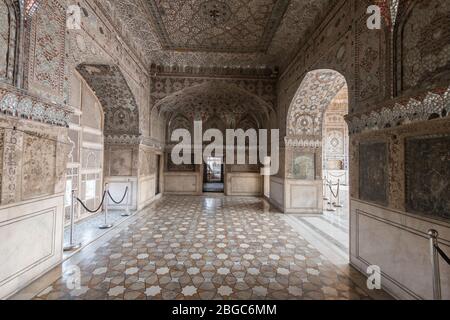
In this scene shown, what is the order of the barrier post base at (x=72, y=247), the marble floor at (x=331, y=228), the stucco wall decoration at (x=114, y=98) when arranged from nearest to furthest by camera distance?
the barrier post base at (x=72, y=247) → the marble floor at (x=331, y=228) → the stucco wall decoration at (x=114, y=98)

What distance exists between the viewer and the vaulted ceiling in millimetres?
4301

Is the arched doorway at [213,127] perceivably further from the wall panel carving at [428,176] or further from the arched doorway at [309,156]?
the wall panel carving at [428,176]

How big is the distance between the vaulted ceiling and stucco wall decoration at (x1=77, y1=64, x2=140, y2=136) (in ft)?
3.95

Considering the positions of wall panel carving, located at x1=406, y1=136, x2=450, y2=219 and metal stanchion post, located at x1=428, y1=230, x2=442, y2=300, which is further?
wall panel carving, located at x1=406, y1=136, x2=450, y2=219

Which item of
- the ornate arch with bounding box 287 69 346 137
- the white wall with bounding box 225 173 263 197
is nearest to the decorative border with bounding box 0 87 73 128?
the ornate arch with bounding box 287 69 346 137

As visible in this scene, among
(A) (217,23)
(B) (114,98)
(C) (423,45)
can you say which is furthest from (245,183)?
(C) (423,45)

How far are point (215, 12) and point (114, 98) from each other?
142 inches

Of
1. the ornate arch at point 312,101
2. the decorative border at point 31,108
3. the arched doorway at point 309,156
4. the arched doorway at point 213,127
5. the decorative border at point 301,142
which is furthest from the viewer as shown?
the arched doorway at point 213,127

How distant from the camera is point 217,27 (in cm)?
511

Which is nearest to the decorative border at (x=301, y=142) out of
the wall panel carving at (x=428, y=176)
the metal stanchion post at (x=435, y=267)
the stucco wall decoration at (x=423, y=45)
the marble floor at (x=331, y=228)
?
the marble floor at (x=331, y=228)

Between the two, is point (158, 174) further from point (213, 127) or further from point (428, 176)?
point (428, 176)

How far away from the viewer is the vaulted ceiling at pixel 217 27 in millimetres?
4301

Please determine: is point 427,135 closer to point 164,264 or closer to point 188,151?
point 164,264

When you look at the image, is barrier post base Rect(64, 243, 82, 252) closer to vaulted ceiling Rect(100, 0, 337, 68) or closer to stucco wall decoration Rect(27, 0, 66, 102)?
stucco wall decoration Rect(27, 0, 66, 102)
